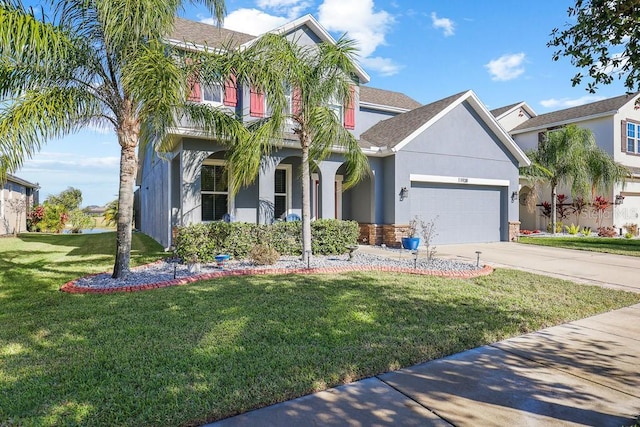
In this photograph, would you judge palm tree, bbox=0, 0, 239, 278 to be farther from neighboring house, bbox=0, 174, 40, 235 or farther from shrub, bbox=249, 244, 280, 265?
neighboring house, bbox=0, 174, 40, 235

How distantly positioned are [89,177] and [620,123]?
41168mm

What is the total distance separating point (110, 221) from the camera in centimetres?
3328

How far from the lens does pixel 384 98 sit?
20156 millimetres

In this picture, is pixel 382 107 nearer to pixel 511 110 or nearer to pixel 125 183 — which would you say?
pixel 125 183

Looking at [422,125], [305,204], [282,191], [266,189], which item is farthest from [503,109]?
[305,204]

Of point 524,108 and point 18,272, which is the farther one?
point 524,108

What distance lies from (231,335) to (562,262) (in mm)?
10937

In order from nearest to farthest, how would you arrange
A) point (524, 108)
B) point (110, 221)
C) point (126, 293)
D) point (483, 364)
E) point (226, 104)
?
point (483, 364)
point (126, 293)
point (226, 104)
point (524, 108)
point (110, 221)

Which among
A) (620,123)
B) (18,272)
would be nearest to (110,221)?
(18,272)

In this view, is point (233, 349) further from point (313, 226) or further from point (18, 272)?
point (18, 272)

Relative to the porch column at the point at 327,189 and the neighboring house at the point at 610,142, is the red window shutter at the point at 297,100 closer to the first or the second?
the porch column at the point at 327,189

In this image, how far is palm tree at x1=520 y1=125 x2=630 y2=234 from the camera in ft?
64.7

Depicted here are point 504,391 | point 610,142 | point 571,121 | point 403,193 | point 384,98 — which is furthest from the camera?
point 571,121

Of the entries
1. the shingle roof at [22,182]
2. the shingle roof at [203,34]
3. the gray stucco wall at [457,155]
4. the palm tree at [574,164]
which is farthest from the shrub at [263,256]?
the shingle roof at [22,182]
